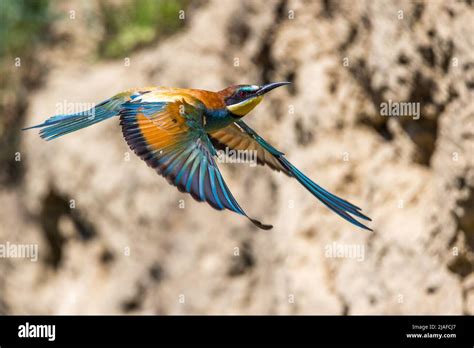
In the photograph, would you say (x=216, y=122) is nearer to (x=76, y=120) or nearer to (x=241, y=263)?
(x=76, y=120)

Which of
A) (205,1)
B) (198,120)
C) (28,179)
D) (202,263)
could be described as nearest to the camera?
(198,120)

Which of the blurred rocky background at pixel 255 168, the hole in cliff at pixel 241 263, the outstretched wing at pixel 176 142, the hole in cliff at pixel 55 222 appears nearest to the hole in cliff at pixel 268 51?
the blurred rocky background at pixel 255 168

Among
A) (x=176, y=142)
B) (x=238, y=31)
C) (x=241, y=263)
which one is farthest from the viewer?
(x=238, y=31)

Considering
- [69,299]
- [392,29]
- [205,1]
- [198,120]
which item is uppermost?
[205,1]

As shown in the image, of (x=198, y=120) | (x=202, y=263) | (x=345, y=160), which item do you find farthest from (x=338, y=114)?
(x=198, y=120)

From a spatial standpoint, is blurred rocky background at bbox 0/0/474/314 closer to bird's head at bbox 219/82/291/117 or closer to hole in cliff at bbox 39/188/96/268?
hole in cliff at bbox 39/188/96/268

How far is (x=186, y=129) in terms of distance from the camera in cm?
359

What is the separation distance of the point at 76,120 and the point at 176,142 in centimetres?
63

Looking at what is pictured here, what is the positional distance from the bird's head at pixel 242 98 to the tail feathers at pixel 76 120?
1.73 ft

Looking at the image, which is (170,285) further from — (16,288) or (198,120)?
(198,120)

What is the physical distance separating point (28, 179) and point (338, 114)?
3129 mm

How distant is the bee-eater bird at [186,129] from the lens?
3.29 m

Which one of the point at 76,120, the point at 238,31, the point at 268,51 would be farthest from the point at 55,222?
the point at 76,120

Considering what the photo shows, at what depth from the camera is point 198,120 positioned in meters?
3.65
